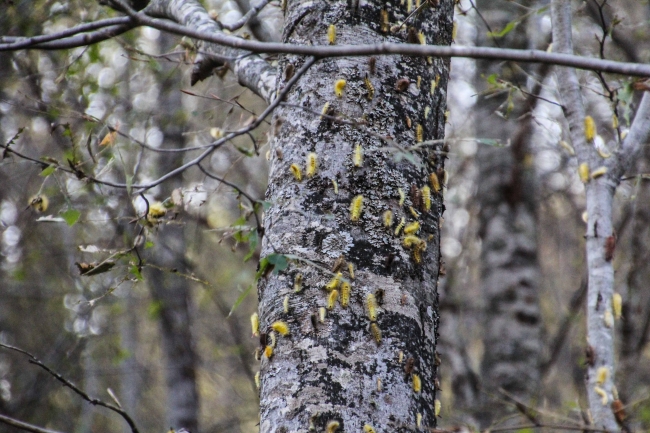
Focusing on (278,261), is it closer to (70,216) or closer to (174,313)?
(70,216)

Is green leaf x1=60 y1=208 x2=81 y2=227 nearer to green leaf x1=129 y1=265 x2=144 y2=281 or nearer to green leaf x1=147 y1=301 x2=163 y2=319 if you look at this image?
green leaf x1=129 y1=265 x2=144 y2=281

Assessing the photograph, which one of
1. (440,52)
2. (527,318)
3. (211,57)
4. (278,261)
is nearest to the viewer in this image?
(440,52)

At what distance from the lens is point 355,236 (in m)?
1.78

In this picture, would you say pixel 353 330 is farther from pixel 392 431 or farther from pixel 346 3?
pixel 346 3

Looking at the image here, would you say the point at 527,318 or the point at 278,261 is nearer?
the point at 278,261

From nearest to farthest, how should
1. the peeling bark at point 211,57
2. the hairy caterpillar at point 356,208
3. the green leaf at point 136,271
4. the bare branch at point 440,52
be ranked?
the bare branch at point 440,52 → the hairy caterpillar at point 356,208 → the green leaf at point 136,271 → the peeling bark at point 211,57

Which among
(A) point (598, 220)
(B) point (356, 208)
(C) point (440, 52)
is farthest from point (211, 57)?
(A) point (598, 220)

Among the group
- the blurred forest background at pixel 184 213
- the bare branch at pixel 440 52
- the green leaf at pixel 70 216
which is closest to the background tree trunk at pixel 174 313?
the blurred forest background at pixel 184 213

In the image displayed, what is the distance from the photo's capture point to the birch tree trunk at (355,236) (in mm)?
1643

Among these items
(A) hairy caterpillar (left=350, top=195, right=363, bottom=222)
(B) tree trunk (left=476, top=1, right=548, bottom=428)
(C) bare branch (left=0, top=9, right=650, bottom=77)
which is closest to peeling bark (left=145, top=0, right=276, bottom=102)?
(A) hairy caterpillar (left=350, top=195, right=363, bottom=222)

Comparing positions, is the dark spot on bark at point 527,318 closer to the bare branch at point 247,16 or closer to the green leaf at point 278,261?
the bare branch at point 247,16

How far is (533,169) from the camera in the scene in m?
6.11

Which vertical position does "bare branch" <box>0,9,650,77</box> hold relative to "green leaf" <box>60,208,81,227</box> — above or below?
below

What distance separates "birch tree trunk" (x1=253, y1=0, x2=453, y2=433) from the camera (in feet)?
5.39
